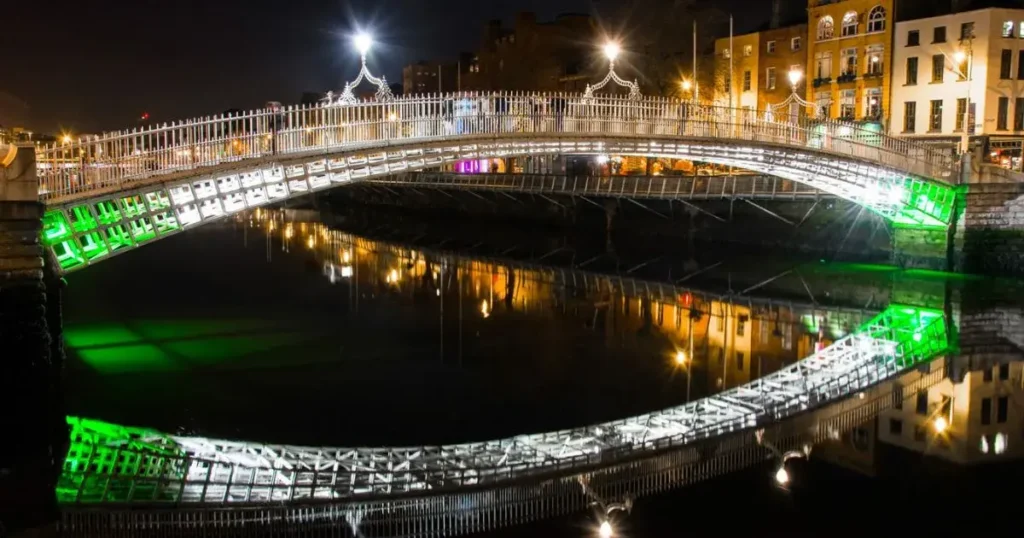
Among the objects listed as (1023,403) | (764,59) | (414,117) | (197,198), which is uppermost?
(764,59)

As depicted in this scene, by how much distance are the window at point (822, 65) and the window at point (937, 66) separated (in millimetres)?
5197

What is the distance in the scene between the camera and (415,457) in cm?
1131

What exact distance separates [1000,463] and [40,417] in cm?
1330

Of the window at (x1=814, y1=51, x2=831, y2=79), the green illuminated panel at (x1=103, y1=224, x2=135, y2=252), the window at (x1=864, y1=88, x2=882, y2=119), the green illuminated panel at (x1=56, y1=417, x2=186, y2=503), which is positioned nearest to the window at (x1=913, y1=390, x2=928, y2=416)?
the green illuminated panel at (x1=56, y1=417, x2=186, y2=503)

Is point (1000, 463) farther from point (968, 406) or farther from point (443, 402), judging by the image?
point (443, 402)

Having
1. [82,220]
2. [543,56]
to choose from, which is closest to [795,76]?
[543,56]

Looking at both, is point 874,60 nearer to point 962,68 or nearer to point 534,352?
point 962,68

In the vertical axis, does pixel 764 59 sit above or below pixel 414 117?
above

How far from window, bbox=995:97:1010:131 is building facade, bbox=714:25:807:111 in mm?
9423

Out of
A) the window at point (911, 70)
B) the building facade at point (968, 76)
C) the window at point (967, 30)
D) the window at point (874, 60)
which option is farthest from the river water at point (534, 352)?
the window at point (967, 30)

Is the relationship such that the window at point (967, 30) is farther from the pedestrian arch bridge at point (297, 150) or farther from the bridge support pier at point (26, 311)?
the bridge support pier at point (26, 311)

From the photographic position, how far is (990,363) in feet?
55.3

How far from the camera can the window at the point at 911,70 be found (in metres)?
37.5

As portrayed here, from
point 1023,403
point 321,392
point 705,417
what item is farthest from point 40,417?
point 1023,403
